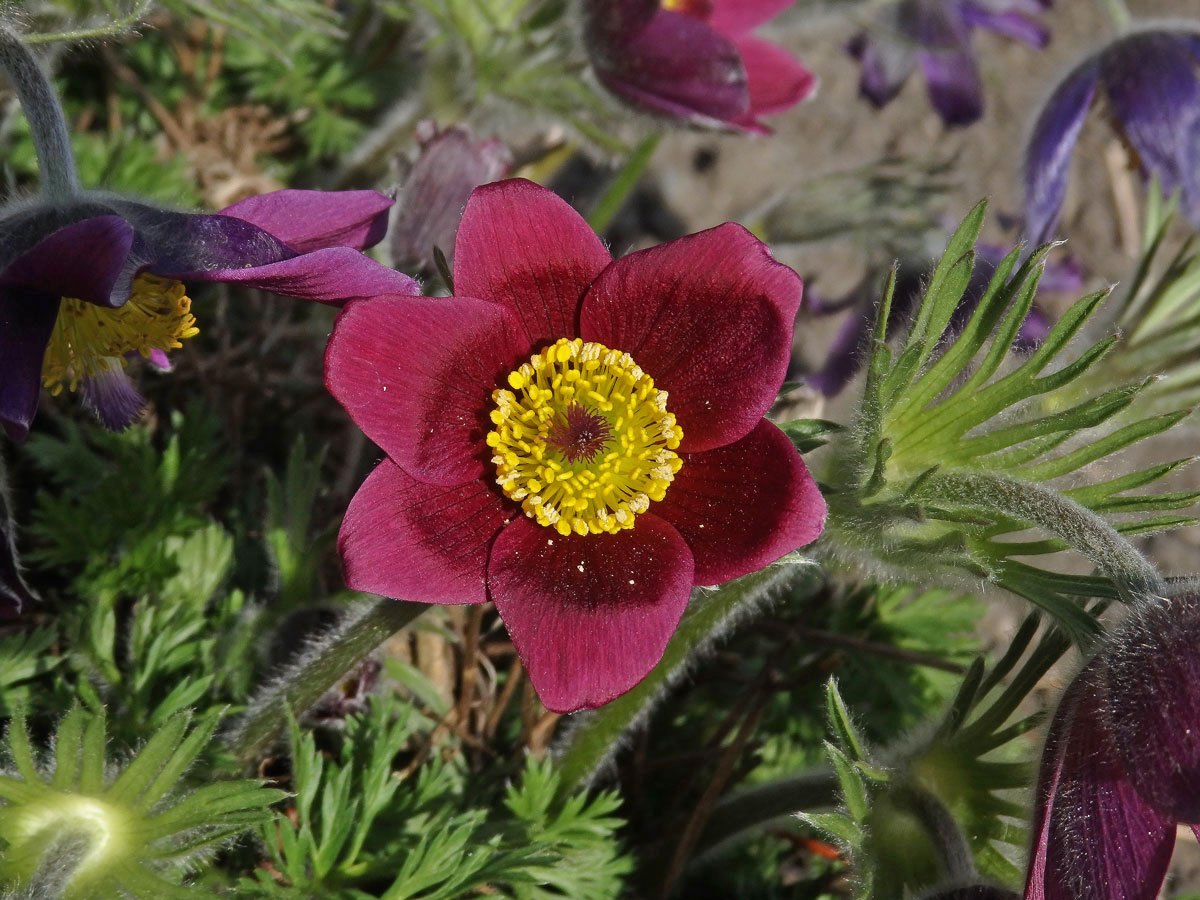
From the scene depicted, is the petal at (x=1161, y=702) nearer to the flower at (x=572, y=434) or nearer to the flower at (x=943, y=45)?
the flower at (x=572, y=434)

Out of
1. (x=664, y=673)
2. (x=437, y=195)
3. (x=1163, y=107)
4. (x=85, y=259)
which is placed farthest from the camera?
(x=1163, y=107)

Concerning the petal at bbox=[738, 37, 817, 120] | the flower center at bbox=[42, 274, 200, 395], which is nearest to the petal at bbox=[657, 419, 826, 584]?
the flower center at bbox=[42, 274, 200, 395]

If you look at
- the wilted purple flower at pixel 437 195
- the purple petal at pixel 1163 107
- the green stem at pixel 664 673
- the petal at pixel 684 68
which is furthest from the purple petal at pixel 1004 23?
the green stem at pixel 664 673

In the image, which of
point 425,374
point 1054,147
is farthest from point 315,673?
point 1054,147

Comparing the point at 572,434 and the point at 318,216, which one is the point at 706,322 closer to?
the point at 572,434

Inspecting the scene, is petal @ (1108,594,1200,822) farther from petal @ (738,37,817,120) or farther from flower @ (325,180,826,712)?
petal @ (738,37,817,120)

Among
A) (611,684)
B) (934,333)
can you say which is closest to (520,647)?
(611,684)
